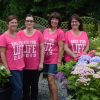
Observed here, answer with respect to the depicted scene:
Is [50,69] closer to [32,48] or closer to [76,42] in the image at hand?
[32,48]

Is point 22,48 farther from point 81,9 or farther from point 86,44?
point 81,9

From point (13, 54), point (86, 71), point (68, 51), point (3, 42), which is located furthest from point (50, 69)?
point (86, 71)

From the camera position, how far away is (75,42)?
673 centimetres

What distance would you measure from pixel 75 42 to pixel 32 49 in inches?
27.8

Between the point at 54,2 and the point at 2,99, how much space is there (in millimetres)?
11512

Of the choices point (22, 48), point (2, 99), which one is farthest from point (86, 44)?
point (2, 99)

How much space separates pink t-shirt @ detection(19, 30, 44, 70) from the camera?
6.62m

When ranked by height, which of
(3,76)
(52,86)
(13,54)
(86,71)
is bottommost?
(52,86)

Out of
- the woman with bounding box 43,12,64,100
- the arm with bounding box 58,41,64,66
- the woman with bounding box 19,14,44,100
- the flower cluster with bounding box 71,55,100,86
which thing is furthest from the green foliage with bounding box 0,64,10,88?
the flower cluster with bounding box 71,55,100,86

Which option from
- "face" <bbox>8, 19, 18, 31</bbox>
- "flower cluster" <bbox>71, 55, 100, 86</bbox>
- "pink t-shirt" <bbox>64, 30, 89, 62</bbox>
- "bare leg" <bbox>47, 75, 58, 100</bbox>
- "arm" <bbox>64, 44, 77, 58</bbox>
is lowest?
"bare leg" <bbox>47, 75, 58, 100</bbox>

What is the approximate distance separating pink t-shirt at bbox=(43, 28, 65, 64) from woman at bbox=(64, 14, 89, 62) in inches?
5.5

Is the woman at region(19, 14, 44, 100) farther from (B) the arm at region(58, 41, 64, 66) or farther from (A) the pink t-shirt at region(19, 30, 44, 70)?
(B) the arm at region(58, 41, 64, 66)

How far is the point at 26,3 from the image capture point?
18906 mm

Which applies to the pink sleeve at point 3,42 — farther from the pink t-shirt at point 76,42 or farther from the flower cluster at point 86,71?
the flower cluster at point 86,71
